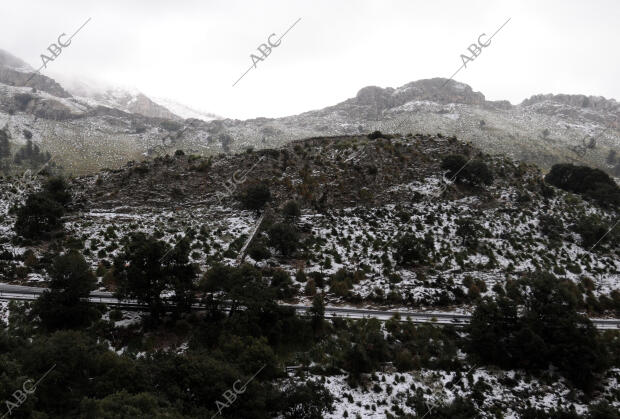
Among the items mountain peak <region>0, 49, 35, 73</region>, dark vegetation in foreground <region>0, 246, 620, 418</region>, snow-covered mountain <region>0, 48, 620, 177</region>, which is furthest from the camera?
mountain peak <region>0, 49, 35, 73</region>

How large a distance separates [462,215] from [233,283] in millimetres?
28988

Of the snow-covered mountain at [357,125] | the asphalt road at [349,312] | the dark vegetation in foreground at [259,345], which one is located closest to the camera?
the dark vegetation in foreground at [259,345]

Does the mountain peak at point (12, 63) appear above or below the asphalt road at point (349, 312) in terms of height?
above

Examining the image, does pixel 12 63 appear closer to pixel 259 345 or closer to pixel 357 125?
pixel 357 125

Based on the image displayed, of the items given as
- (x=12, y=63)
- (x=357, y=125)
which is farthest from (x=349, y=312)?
(x=12, y=63)

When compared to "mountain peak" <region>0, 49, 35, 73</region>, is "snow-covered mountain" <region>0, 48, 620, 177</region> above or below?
below

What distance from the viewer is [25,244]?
27953 mm


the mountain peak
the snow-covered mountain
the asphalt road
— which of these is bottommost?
the asphalt road

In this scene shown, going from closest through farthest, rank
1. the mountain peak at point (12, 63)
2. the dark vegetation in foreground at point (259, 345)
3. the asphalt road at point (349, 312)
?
1. the dark vegetation in foreground at point (259, 345)
2. the asphalt road at point (349, 312)
3. the mountain peak at point (12, 63)

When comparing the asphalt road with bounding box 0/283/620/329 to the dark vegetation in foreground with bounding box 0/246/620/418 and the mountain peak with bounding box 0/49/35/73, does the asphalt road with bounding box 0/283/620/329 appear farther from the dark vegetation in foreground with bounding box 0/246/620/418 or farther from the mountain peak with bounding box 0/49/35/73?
the mountain peak with bounding box 0/49/35/73

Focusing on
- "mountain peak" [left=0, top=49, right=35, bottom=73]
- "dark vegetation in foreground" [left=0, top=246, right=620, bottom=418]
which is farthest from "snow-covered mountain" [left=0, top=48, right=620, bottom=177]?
"dark vegetation in foreground" [left=0, top=246, right=620, bottom=418]

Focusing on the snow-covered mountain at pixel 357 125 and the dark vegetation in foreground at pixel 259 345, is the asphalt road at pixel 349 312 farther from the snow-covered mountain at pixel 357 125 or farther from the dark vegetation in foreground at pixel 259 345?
the snow-covered mountain at pixel 357 125

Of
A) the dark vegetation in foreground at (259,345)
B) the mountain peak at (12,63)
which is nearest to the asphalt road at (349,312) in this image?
the dark vegetation in foreground at (259,345)

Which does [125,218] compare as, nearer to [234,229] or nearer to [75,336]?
[234,229]
